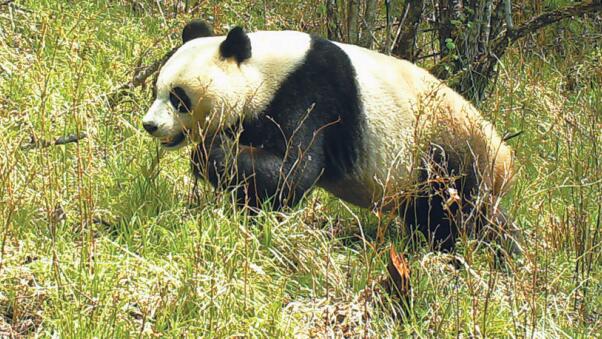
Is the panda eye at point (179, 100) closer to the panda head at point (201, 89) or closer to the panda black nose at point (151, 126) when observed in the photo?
the panda head at point (201, 89)

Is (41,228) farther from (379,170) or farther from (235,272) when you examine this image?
(379,170)

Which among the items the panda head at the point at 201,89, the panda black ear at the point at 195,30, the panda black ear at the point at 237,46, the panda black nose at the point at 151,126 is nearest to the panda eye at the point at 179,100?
the panda head at the point at 201,89

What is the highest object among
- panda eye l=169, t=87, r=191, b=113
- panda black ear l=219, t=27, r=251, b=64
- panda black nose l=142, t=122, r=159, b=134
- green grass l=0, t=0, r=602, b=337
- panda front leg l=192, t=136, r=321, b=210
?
panda black ear l=219, t=27, r=251, b=64

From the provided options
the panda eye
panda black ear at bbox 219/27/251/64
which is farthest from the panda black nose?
panda black ear at bbox 219/27/251/64

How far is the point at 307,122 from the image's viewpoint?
461 cm

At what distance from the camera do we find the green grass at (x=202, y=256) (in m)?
3.53

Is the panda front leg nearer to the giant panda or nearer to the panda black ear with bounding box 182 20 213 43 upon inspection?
the giant panda

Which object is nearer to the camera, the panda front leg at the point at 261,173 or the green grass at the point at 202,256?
the green grass at the point at 202,256

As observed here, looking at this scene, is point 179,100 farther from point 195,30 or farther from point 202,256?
point 202,256

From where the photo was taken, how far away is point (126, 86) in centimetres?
611

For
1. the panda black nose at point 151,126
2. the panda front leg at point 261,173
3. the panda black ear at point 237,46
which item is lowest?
the panda front leg at point 261,173

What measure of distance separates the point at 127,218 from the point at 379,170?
135cm

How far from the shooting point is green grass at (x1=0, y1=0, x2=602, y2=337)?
11.6ft

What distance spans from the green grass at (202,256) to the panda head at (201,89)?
0.26 m
